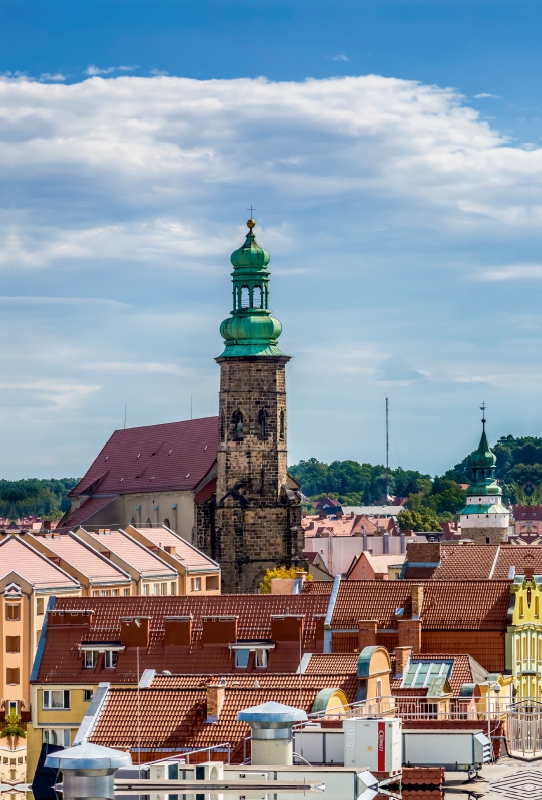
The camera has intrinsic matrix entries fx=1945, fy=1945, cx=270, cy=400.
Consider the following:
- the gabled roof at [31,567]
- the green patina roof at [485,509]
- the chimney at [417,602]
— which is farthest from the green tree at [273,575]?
the chimney at [417,602]

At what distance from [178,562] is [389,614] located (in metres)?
49.8

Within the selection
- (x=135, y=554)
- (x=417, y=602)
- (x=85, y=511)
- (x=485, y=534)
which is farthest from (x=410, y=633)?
(x=485, y=534)

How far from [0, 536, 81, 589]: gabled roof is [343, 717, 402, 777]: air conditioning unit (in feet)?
193

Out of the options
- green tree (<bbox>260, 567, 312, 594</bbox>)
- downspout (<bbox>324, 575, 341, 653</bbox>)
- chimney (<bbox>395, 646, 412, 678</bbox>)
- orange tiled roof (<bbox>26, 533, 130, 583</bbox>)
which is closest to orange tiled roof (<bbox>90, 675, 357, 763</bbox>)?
chimney (<bbox>395, 646, 412, 678</bbox>)

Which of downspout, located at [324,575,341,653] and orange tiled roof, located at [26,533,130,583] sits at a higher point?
orange tiled roof, located at [26,533,130,583]

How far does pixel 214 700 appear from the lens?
42.6 m

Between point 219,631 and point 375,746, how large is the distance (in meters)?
26.1

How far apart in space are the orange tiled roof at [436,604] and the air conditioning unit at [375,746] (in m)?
26.3

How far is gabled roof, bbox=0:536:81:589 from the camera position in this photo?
9356 centimetres

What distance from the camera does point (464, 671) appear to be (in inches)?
2157

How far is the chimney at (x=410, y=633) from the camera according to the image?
Answer: 59.2 meters

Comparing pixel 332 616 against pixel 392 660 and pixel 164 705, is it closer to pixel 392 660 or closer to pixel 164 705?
pixel 392 660

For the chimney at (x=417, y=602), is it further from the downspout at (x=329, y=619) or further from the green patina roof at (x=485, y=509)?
the green patina roof at (x=485, y=509)

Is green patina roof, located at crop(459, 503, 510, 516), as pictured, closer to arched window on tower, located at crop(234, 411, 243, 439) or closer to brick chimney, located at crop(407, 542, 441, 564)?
arched window on tower, located at crop(234, 411, 243, 439)
